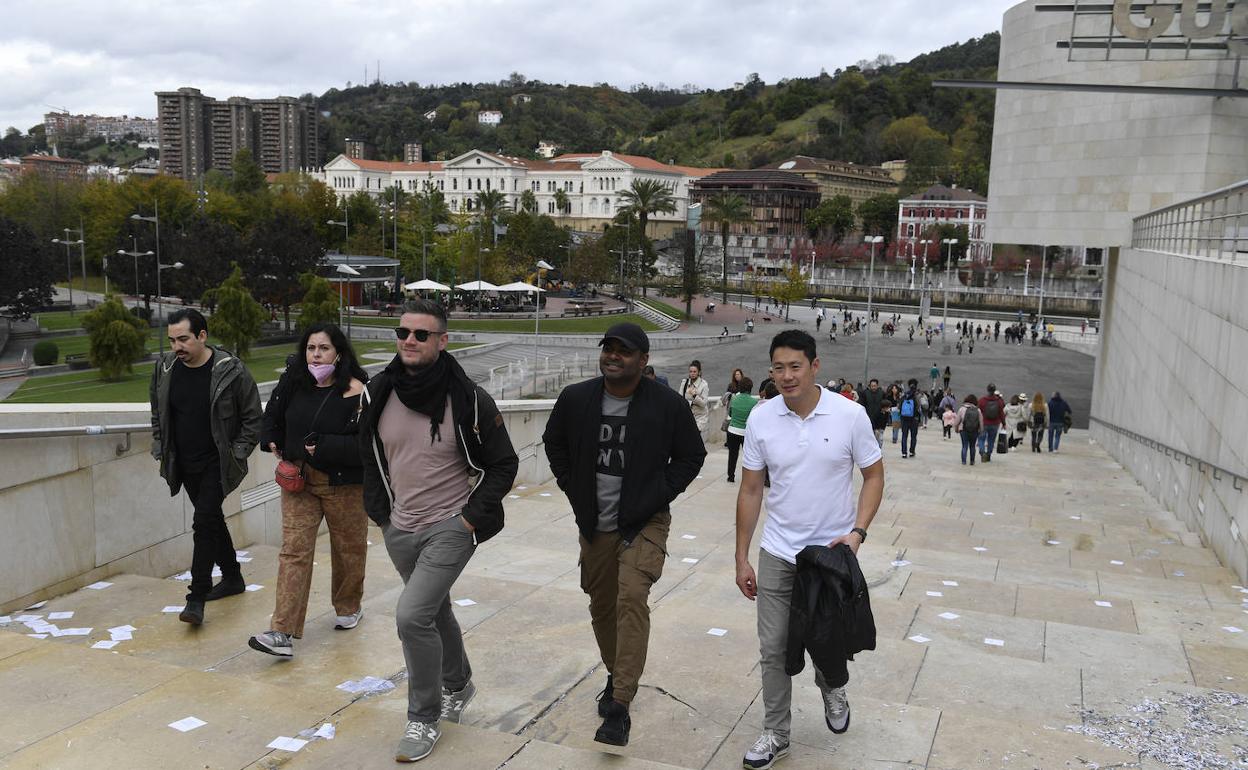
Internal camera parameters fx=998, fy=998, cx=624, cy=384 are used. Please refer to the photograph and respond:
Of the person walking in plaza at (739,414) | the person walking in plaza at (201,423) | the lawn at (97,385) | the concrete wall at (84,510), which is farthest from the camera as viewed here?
the lawn at (97,385)

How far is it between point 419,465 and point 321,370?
117 cm

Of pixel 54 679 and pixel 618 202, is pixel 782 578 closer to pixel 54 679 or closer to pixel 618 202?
pixel 54 679

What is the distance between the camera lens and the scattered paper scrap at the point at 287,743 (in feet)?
12.1

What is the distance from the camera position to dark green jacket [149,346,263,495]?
5.20 meters

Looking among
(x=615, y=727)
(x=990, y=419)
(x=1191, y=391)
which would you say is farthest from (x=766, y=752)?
(x=990, y=419)

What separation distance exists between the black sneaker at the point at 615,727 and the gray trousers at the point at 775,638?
556 mm

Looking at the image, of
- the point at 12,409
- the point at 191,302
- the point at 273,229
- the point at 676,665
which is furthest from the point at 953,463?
the point at 191,302

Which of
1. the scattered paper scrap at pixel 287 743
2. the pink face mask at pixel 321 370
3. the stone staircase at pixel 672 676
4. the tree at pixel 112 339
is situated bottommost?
the tree at pixel 112 339

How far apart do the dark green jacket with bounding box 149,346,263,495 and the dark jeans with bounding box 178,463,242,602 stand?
0.05 metres

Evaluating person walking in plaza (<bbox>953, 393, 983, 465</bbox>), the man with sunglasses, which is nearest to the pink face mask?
the man with sunglasses

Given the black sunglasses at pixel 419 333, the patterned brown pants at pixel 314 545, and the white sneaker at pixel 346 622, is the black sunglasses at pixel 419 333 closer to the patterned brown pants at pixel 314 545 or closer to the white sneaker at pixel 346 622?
the patterned brown pants at pixel 314 545

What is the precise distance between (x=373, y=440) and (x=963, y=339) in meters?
65.0

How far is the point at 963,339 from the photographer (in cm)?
6475

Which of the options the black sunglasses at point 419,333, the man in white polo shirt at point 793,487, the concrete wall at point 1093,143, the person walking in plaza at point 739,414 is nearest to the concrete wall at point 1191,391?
the concrete wall at point 1093,143
